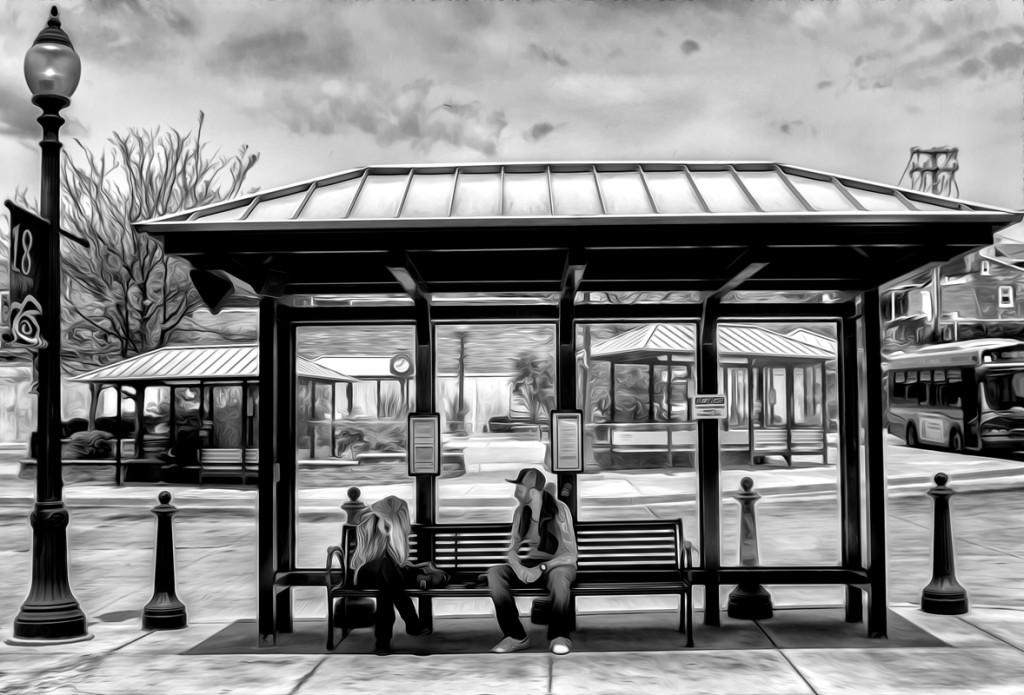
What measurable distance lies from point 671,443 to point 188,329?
2460 cm

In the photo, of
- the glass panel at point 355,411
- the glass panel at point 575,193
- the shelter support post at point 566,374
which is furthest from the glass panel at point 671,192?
the glass panel at point 355,411

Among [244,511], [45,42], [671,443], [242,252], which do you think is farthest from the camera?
[244,511]

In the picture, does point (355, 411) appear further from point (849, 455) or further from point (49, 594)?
point (849, 455)

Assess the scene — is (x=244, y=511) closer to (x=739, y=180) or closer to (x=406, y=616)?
(x=406, y=616)

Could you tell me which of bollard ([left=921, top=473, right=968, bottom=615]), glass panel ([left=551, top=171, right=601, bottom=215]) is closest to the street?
bollard ([left=921, top=473, right=968, bottom=615])

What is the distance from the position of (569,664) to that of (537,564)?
2.69 feet

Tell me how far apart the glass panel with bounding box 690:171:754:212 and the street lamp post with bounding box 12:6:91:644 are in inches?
197

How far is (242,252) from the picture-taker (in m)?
6.45

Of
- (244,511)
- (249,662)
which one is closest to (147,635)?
(249,662)

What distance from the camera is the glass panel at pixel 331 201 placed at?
6660 mm

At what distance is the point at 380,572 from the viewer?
6.88 m

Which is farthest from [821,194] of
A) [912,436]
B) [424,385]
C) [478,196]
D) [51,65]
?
[912,436]

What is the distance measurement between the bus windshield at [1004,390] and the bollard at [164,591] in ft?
75.6

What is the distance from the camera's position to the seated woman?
A: 6840 millimetres
